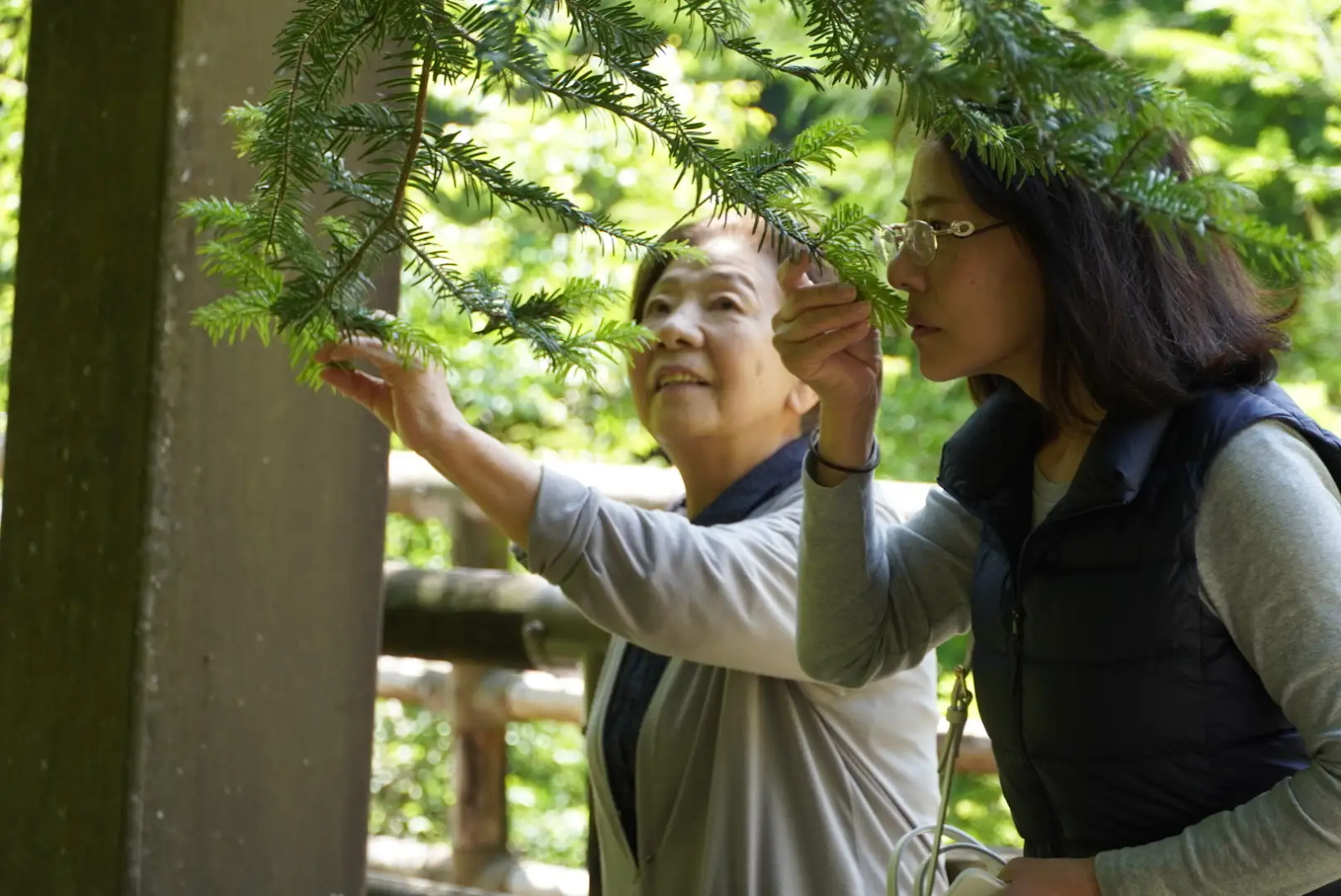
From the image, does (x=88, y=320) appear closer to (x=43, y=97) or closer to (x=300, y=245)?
(x=43, y=97)

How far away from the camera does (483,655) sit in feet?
8.21

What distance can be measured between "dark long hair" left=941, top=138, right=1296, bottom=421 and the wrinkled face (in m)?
0.01

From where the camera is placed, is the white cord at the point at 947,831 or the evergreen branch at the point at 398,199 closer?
the evergreen branch at the point at 398,199

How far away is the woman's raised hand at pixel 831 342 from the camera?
1.32m

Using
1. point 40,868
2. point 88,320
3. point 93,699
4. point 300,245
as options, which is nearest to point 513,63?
point 300,245

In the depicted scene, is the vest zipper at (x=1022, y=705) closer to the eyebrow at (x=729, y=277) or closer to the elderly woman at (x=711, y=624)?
the elderly woman at (x=711, y=624)

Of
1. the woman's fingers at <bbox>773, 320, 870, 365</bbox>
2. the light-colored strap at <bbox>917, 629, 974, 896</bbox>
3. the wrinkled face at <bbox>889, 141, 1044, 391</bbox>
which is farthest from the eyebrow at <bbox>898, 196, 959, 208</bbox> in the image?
the light-colored strap at <bbox>917, 629, 974, 896</bbox>

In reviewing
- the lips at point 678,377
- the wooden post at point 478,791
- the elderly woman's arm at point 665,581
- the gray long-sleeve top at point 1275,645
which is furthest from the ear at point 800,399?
the wooden post at point 478,791

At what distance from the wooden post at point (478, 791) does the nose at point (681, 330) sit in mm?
1383

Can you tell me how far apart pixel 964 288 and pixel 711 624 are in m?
0.50

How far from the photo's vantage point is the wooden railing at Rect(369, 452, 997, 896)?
239cm

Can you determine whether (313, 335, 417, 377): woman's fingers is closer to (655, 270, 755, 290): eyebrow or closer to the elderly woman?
the elderly woman

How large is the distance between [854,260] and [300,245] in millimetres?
430

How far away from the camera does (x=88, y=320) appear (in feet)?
5.31
